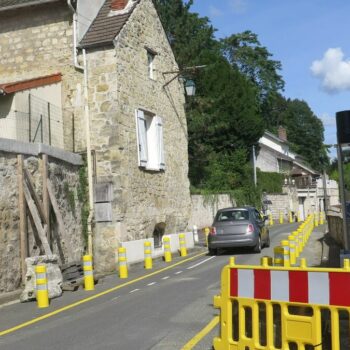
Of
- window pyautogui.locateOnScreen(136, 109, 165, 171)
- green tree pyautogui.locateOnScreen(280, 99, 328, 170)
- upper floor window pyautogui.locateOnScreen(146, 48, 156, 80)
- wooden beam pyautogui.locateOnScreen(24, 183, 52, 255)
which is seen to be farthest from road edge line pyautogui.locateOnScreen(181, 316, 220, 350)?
green tree pyautogui.locateOnScreen(280, 99, 328, 170)

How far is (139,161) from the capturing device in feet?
56.6

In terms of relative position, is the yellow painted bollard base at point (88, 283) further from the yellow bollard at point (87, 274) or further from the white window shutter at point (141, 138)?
the white window shutter at point (141, 138)

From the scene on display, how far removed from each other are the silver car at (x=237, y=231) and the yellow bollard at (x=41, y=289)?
27.2 ft

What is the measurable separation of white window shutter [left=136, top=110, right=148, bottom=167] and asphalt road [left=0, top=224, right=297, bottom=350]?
18.9ft

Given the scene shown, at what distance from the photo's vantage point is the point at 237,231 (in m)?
17.0

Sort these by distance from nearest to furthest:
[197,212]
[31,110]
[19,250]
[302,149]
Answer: [19,250]
[31,110]
[197,212]
[302,149]

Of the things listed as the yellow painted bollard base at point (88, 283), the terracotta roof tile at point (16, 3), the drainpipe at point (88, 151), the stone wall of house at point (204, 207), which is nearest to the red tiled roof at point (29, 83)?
the drainpipe at point (88, 151)

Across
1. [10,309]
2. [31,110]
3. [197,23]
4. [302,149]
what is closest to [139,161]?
[31,110]

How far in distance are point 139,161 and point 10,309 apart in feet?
27.5

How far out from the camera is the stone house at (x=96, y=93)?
623 inches

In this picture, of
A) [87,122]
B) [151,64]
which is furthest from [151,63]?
[87,122]

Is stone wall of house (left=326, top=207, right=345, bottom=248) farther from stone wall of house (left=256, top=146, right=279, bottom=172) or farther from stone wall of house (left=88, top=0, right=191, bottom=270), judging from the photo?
stone wall of house (left=256, top=146, right=279, bottom=172)

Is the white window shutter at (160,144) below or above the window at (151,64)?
below

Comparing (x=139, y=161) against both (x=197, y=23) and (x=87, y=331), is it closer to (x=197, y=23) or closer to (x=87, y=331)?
(x=87, y=331)
